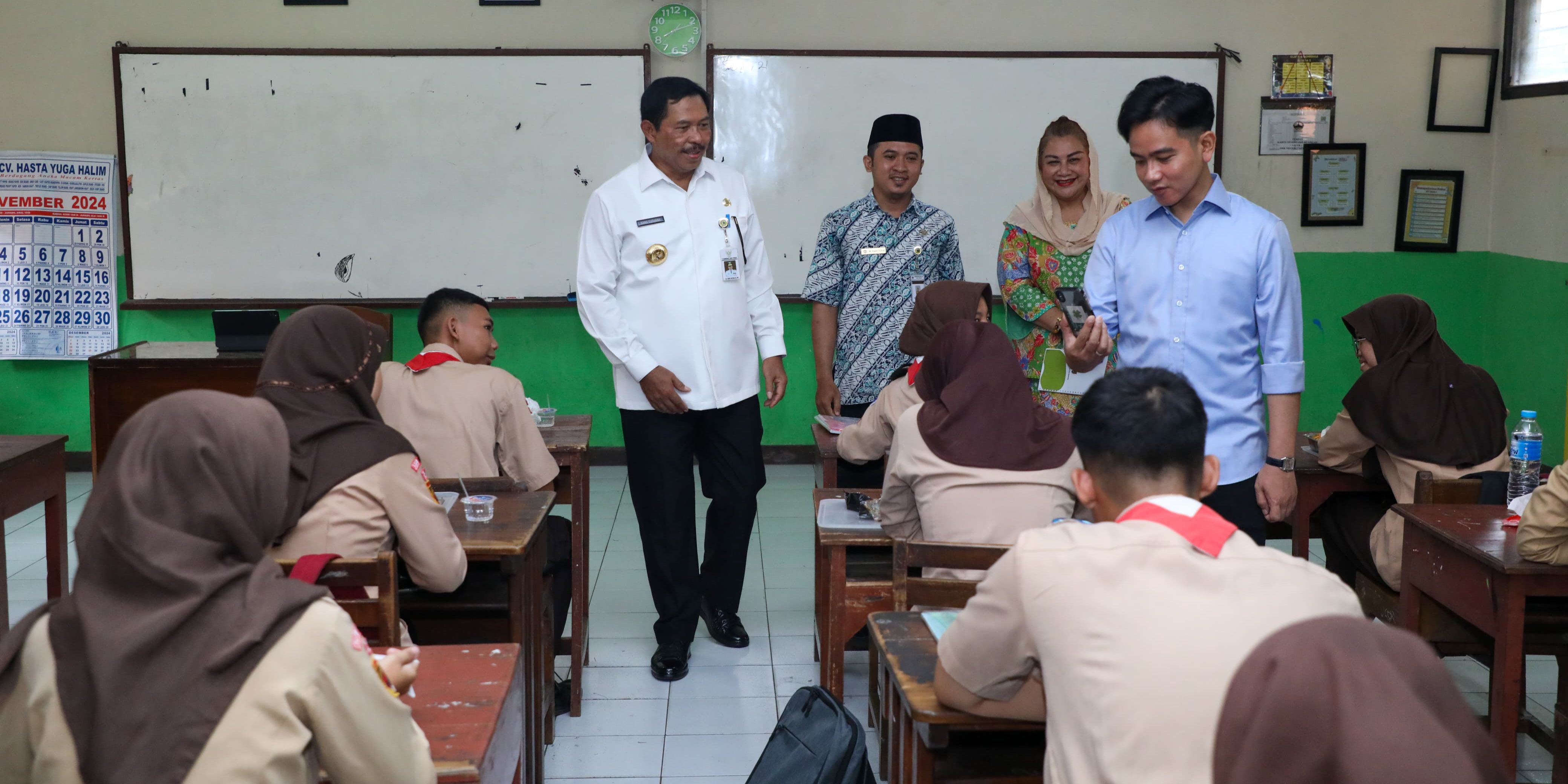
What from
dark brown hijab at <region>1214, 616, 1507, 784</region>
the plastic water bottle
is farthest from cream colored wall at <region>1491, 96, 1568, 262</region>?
dark brown hijab at <region>1214, 616, 1507, 784</region>

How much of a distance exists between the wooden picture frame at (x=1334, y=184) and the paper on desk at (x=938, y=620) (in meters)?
4.69

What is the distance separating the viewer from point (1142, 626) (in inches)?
48.9

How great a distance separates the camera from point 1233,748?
0.86 meters

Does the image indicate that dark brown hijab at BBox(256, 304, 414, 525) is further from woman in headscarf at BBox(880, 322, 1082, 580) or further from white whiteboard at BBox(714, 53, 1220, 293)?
white whiteboard at BBox(714, 53, 1220, 293)

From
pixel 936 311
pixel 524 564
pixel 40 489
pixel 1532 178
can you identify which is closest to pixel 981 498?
pixel 936 311

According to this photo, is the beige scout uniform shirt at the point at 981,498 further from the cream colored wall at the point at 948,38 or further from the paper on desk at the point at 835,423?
the cream colored wall at the point at 948,38

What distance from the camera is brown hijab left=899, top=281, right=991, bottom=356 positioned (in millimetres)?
3076

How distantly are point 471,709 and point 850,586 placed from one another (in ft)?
4.05

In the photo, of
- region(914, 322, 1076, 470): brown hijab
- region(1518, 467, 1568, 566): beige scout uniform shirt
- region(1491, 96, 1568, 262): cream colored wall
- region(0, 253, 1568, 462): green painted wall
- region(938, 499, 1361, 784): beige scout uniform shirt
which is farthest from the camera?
region(0, 253, 1568, 462): green painted wall

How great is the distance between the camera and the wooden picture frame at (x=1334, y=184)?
5.84 metres

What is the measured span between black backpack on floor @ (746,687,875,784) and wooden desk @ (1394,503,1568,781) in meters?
1.17

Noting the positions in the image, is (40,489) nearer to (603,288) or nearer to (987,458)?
(603,288)

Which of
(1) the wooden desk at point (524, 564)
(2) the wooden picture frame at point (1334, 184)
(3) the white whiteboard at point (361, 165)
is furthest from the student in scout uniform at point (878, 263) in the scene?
(2) the wooden picture frame at point (1334, 184)

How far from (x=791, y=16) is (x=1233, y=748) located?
17.2 ft
